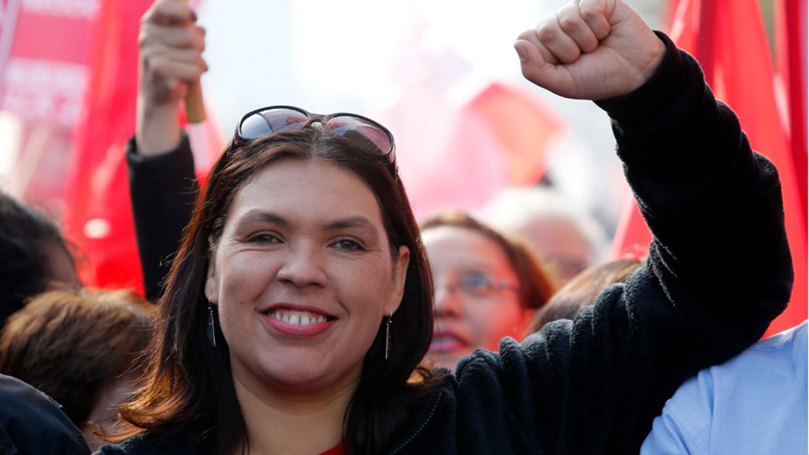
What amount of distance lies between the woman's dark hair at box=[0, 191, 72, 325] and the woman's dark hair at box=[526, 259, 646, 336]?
140 cm

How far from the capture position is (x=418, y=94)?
528cm

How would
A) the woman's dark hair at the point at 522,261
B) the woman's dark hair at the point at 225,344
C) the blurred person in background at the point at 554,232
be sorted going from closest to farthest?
the woman's dark hair at the point at 225,344, the woman's dark hair at the point at 522,261, the blurred person in background at the point at 554,232

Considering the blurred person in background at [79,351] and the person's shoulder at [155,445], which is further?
the blurred person in background at [79,351]

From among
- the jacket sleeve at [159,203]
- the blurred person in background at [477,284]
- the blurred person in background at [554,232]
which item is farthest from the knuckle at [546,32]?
the blurred person in background at [554,232]

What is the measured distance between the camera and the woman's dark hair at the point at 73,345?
2.41 metres

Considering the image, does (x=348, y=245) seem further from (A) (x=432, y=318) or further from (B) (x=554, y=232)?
(B) (x=554, y=232)

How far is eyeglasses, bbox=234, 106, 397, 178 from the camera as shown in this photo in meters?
2.07

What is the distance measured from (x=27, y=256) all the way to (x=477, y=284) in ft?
4.72

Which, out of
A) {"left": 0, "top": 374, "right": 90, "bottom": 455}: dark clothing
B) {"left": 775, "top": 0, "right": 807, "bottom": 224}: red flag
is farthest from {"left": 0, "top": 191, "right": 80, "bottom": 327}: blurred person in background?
{"left": 775, "top": 0, "right": 807, "bottom": 224}: red flag

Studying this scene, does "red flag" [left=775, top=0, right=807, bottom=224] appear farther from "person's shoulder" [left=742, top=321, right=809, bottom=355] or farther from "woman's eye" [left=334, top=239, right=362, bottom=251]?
"woman's eye" [left=334, top=239, right=362, bottom=251]

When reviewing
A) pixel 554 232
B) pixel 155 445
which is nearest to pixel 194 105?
pixel 155 445

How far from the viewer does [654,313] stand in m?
1.87

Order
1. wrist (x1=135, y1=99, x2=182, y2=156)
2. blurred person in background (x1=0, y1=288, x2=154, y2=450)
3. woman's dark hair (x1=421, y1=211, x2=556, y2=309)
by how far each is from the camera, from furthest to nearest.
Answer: woman's dark hair (x1=421, y1=211, x2=556, y2=309) → wrist (x1=135, y1=99, x2=182, y2=156) → blurred person in background (x1=0, y1=288, x2=154, y2=450)

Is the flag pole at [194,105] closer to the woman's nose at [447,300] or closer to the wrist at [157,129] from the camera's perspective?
the wrist at [157,129]
